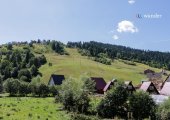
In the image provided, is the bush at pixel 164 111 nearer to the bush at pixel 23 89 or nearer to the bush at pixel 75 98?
the bush at pixel 75 98

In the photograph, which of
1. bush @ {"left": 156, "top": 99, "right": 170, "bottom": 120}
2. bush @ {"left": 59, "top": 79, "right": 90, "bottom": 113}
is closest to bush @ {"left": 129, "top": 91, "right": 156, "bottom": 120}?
bush @ {"left": 156, "top": 99, "right": 170, "bottom": 120}

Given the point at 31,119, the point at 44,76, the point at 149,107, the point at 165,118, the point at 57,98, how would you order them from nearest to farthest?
the point at 31,119 < the point at 165,118 < the point at 149,107 < the point at 57,98 < the point at 44,76

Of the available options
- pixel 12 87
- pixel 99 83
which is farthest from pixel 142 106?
pixel 99 83

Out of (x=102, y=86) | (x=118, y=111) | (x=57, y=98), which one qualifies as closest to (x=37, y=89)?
(x=102, y=86)

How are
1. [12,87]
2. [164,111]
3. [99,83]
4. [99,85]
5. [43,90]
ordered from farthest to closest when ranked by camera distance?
[99,83], [99,85], [12,87], [43,90], [164,111]

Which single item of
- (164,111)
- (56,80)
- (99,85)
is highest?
(164,111)

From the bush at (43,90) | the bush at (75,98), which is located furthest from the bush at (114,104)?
the bush at (43,90)

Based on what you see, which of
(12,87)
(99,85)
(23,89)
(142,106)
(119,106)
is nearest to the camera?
(142,106)

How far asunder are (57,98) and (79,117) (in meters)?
28.9

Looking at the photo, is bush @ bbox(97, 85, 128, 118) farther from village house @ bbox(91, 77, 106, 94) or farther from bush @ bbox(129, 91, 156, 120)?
village house @ bbox(91, 77, 106, 94)

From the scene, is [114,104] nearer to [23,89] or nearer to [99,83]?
[23,89]

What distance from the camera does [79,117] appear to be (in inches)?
2379

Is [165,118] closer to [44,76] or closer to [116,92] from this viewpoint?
[116,92]

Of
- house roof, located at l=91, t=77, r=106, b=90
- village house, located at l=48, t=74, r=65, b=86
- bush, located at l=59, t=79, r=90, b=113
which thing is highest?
bush, located at l=59, t=79, r=90, b=113
